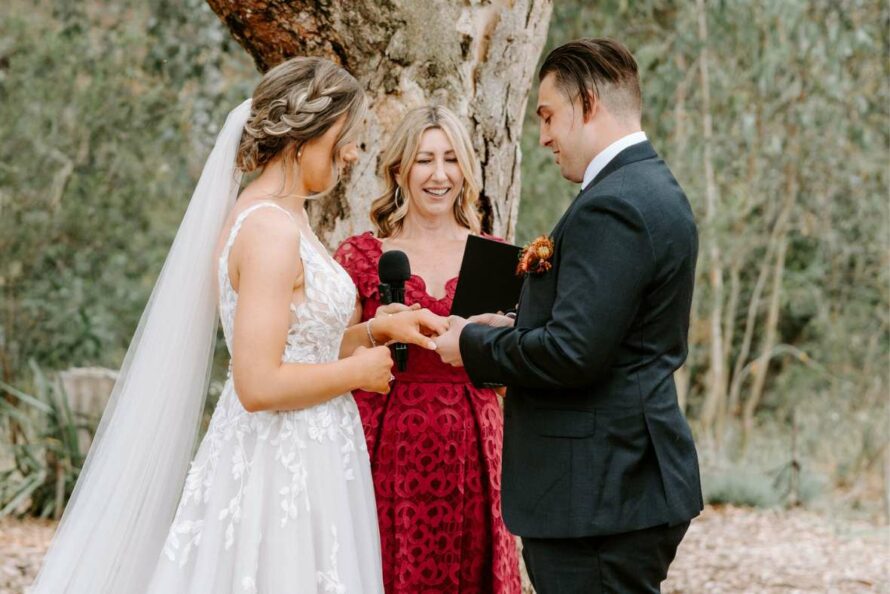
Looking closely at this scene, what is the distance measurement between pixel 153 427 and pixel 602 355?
1311 millimetres

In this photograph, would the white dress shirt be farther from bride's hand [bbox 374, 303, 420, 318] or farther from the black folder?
bride's hand [bbox 374, 303, 420, 318]

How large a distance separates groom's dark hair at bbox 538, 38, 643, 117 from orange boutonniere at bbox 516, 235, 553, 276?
0.34 meters

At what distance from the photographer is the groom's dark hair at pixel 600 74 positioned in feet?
8.66

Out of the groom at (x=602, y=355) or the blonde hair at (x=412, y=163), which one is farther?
the blonde hair at (x=412, y=163)

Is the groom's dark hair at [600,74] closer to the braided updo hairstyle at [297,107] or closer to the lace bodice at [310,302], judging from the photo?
the braided updo hairstyle at [297,107]

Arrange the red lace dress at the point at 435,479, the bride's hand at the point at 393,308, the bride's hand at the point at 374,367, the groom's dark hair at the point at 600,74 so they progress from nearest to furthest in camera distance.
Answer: the groom's dark hair at the point at 600,74 → the bride's hand at the point at 374,367 → the bride's hand at the point at 393,308 → the red lace dress at the point at 435,479

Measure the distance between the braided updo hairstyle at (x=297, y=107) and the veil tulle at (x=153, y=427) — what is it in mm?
108

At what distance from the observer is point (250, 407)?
272 centimetres

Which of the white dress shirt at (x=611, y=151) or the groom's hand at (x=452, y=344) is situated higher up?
the white dress shirt at (x=611, y=151)

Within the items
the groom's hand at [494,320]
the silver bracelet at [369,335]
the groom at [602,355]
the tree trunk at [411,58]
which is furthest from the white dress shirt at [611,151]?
the tree trunk at [411,58]

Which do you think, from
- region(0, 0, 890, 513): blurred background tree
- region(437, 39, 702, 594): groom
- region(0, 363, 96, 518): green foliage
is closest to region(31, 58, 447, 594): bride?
region(437, 39, 702, 594): groom

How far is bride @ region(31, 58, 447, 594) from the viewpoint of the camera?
8.95 feet

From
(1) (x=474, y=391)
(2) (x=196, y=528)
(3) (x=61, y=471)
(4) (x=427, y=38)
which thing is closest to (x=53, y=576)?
(2) (x=196, y=528)

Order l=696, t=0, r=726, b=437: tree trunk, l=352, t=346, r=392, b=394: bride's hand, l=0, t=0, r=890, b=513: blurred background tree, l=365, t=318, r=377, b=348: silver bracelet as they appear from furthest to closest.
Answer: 1. l=696, t=0, r=726, b=437: tree trunk
2. l=0, t=0, r=890, b=513: blurred background tree
3. l=365, t=318, r=377, b=348: silver bracelet
4. l=352, t=346, r=392, b=394: bride's hand
